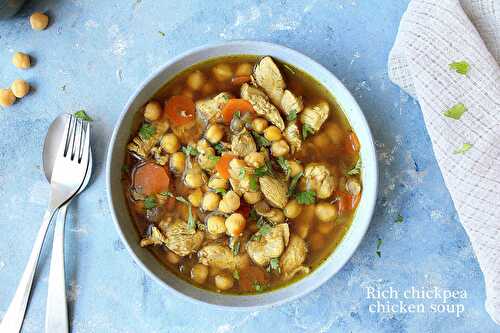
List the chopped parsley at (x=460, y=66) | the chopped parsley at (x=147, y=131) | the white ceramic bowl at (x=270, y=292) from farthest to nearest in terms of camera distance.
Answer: the chopped parsley at (x=147, y=131), the white ceramic bowl at (x=270, y=292), the chopped parsley at (x=460, y=66)

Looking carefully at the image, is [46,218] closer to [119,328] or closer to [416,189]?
[119,328]

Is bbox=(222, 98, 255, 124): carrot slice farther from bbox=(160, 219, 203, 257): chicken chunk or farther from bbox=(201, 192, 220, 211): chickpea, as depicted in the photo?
bbox=(160, 219, 203, 257): chicken chunk

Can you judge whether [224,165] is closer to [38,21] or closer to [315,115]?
[315,115]

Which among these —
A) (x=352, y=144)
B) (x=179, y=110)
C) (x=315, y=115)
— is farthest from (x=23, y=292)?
(x=352, y=144)

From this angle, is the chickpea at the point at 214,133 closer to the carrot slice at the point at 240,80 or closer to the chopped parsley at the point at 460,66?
the carrot slice at the point at 240,80

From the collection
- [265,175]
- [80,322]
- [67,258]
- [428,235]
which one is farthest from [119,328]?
[428,235]

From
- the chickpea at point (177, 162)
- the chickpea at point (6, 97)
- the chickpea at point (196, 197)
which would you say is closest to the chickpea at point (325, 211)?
the chickpea at point (196, 197)
